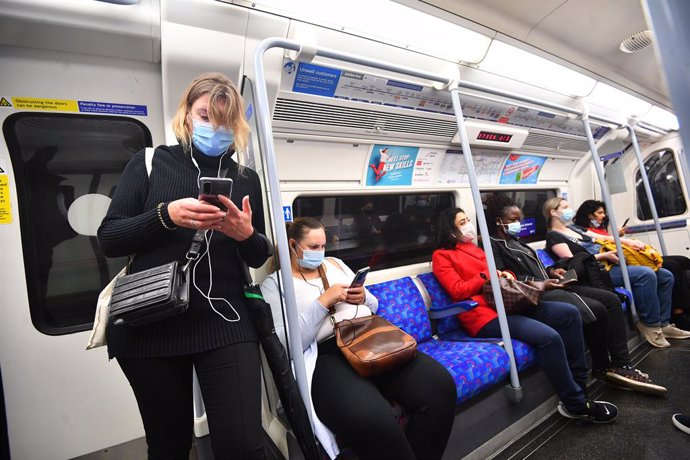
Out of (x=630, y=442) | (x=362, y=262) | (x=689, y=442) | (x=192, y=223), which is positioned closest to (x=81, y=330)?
(x=192, y=223)

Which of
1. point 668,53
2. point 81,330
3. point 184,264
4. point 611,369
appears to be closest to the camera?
point 668,53

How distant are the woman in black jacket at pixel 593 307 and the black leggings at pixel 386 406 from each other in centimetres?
150

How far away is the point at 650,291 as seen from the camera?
3.43 metres

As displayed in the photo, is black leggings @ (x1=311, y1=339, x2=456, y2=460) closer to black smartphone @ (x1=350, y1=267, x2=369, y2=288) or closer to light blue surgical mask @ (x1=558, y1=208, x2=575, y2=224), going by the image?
black smartphone @ (x1=350, y1=267, x2=369, y2=288)

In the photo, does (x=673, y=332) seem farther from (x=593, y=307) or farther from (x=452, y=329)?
(x=452, y=329)

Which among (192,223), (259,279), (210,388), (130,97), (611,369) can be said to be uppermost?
(130,97)

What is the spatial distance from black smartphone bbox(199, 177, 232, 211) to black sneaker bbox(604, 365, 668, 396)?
334 cm

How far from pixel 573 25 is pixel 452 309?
2.72 metres

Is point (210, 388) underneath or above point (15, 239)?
underneath

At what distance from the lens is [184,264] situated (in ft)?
3.78

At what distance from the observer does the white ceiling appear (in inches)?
93.8

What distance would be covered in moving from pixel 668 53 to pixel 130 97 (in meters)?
2.58

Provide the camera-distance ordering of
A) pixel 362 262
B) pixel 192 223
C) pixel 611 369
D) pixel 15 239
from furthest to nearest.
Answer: pixel 362 262, pixel 611 369, pixel 15 239, pixel 192 223

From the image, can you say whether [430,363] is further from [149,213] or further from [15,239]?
[15,239]
